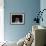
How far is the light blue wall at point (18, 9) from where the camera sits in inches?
220

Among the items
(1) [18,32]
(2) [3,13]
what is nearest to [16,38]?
(1) [18,32]

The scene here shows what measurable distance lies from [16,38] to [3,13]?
117 cm

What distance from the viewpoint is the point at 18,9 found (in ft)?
18.4

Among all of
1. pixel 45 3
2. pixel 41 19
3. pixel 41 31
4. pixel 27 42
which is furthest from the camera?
pixel 41 19

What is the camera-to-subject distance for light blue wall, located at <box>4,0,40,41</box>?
5.59 m

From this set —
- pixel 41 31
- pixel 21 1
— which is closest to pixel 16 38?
pixel 21 1

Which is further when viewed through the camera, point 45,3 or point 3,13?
point 3,13

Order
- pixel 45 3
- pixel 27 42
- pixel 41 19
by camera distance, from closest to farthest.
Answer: pixel 27 42, pixel 45 3, pixel 41 19

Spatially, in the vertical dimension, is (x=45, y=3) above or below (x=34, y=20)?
above

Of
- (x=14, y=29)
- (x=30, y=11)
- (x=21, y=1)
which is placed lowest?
(x=14, y=29)

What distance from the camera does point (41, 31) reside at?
2836mm

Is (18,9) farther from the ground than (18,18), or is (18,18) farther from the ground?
(18,9)

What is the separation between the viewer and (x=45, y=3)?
4910mm

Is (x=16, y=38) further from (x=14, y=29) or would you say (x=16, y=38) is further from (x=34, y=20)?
(x=34, y=20)
